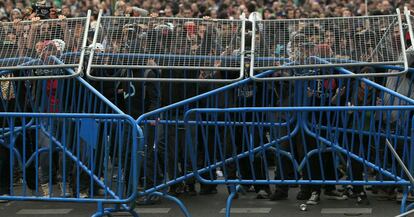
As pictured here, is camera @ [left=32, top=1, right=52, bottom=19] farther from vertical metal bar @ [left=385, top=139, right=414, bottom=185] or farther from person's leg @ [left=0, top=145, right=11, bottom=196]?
vertical metal bar @ [left=385, top=139, right=414, bottom=185]

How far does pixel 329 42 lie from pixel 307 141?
127 cm

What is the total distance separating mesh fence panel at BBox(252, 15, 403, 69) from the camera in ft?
34.1

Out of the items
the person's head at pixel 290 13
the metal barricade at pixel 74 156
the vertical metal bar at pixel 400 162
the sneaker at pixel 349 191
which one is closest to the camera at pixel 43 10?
the metal barricade at pixel 74 156

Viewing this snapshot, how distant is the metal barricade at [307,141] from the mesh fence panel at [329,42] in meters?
0.32

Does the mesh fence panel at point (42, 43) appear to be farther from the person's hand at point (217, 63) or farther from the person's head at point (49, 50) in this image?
the person's hand at point (217, 63)

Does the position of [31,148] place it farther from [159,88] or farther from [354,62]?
[354,62]

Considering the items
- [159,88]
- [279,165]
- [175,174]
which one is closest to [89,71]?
[159,88]

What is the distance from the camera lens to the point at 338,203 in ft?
36.6

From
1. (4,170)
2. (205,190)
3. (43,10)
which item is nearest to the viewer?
(4,170)

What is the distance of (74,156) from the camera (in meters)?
9.09

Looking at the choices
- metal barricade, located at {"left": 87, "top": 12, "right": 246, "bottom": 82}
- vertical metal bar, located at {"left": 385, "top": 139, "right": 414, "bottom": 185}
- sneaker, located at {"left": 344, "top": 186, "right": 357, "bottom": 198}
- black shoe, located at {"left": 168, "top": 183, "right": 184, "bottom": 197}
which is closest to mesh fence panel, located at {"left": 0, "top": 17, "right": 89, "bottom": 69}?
metal barricade, located at {"left": 87, "top": 12, "right": 246, "bottom": 82}

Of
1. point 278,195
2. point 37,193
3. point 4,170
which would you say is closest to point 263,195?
point 278,195

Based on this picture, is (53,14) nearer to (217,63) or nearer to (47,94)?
(47,94)

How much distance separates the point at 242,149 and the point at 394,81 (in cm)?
233
